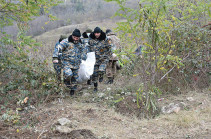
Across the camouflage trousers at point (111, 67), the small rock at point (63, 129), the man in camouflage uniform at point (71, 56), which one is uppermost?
the man in camouflage uniform at point (71, 56)

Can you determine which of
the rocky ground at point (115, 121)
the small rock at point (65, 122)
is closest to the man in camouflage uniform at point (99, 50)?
the rocky ground at point (115, 121)

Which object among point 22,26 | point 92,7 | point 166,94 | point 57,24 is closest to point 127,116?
point 166,94

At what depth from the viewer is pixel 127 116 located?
3.97 meters

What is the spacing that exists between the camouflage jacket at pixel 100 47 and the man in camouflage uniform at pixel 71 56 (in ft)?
1.71

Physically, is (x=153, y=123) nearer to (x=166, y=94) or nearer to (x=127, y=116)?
(x=127, y=116)

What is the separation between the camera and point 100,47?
5562 mm

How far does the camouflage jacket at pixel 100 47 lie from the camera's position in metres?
5.47

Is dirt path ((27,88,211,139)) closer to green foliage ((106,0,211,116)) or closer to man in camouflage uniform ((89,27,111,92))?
green foliage ((106,0,211,116))

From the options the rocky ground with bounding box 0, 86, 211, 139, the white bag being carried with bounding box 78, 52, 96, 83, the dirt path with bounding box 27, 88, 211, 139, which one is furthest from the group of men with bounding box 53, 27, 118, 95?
the dirt path with bounding box 27, 88, 211, 139

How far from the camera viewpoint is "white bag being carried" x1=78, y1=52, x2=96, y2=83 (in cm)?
522

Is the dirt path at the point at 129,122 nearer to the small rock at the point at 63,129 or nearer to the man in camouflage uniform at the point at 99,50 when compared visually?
the small rock at the point at 63,129

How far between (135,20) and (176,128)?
1.97 m

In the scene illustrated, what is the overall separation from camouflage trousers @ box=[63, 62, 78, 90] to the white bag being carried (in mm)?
242

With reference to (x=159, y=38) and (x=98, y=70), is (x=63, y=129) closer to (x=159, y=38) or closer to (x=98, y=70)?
(x=159, y=38)
